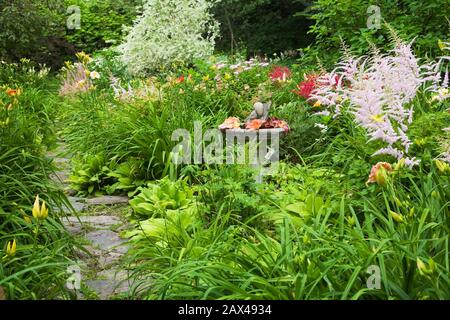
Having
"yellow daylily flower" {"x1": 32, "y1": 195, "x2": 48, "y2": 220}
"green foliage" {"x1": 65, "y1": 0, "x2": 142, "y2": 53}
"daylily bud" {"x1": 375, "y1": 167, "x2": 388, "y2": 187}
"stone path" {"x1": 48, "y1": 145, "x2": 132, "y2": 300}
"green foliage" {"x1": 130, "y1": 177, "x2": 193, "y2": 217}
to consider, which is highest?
"green foliage" {"x1": 65, "y1": 0, "x2": 142, "y2": 53}

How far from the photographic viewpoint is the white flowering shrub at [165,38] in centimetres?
1013

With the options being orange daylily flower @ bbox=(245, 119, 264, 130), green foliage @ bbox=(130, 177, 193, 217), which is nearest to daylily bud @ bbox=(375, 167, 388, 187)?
green foliage @ bbox=(130, 177, 193, 217)

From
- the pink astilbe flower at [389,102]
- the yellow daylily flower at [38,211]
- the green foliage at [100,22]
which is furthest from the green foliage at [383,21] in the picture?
the green foliage at [100,22]

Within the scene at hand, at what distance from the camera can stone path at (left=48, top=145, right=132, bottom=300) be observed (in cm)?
331

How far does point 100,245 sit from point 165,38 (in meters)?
7.00

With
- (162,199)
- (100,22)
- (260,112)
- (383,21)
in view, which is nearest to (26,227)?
(162,199)

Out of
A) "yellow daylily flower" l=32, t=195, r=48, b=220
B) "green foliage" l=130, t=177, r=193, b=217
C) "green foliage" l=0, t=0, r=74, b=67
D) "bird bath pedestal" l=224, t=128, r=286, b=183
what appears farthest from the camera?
"green foliage" l=0, t=0, r=74, b=67

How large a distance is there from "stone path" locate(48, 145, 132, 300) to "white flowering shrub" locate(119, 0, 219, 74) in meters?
5.02

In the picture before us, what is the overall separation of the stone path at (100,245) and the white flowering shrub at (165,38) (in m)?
5.02

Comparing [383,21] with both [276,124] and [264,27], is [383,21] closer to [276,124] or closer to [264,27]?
[276,124]

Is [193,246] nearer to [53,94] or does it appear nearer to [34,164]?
[34,164]

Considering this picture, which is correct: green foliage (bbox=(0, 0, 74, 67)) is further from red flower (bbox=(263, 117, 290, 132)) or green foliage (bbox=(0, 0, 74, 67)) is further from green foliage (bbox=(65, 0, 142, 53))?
red flower (bbox=(263, 117, 290, 132))

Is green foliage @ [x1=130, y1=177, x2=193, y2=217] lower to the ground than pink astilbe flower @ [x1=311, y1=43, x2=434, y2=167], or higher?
lower
